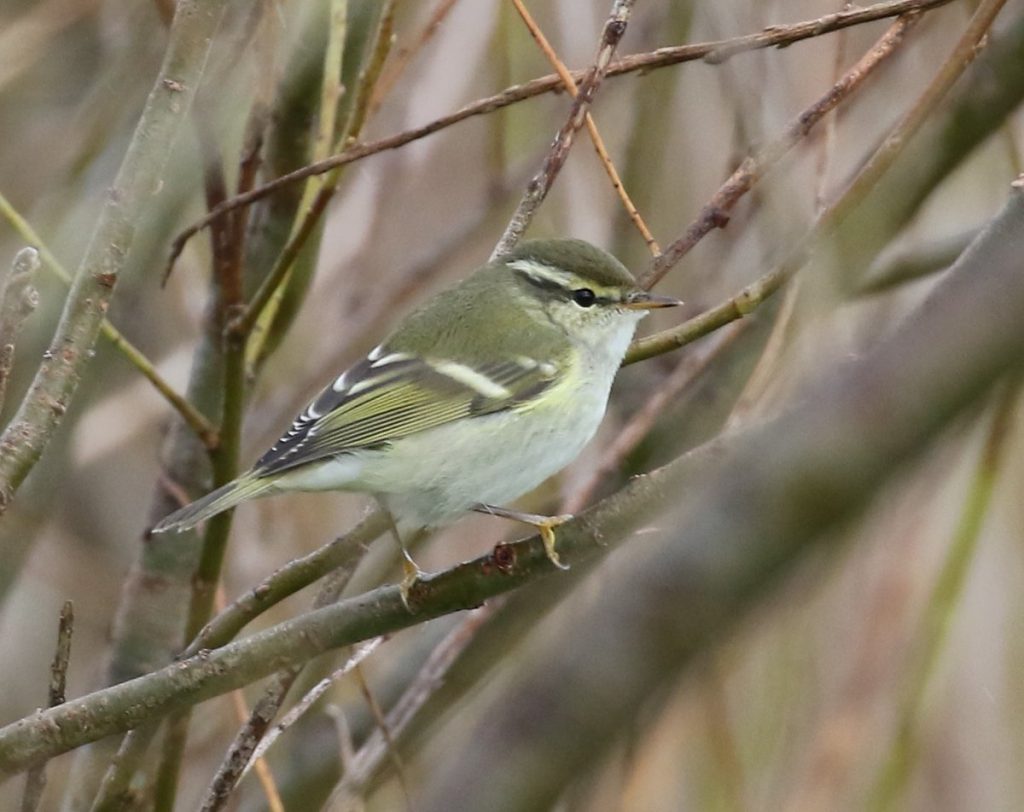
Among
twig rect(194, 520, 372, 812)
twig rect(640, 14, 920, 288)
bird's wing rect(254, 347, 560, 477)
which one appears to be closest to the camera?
twig rect(194, 520, 372, 812)

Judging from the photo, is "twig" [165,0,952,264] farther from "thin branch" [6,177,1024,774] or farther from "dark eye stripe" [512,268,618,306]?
"thin branch" [6,177,1024,774]

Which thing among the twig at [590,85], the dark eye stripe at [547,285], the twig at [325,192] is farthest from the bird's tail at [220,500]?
the dark eye stripe at [547,285]

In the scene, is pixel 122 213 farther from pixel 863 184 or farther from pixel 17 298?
pixel 863 184

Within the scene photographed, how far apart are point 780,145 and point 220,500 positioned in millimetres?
1171

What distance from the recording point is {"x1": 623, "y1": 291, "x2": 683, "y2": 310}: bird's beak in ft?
9.68

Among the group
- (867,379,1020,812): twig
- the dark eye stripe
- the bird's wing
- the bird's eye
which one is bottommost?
(867,379,1020,812): twig

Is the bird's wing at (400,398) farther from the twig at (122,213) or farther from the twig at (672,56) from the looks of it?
the twig at (122,213)

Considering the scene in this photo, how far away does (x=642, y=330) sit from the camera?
4156mm

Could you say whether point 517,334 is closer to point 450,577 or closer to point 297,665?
point 450,577

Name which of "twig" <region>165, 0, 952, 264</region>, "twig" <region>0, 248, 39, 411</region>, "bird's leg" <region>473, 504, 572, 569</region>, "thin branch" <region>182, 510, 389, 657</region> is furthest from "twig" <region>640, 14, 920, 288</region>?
"twig" <region>0, 248, 39, 411</region>

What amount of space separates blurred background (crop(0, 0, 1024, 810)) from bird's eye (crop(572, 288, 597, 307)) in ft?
0.95

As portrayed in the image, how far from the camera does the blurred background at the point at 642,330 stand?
281cm

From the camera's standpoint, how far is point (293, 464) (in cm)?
266

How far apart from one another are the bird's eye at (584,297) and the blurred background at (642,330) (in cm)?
29
